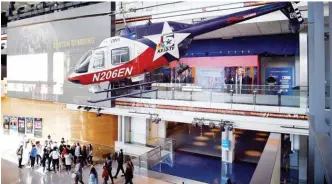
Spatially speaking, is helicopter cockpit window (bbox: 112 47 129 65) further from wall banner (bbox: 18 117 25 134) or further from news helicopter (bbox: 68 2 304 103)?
wall banner (bbox: 18 117 25 134)

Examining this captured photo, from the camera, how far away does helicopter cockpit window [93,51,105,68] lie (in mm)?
7062

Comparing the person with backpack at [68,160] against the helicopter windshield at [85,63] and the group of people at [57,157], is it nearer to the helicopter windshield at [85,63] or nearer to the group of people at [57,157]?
the group of people at [57,157]

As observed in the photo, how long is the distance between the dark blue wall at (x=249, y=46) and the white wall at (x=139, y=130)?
11.4 ft

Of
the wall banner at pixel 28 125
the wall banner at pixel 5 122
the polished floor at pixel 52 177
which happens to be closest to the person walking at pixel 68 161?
the polished floor at pixel 52 177

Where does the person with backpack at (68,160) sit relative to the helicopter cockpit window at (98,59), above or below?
below

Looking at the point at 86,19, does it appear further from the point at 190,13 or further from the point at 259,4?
the point at 259,4

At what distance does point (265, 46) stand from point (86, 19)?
651 centimetres

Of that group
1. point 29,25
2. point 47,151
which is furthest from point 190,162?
point 29,25

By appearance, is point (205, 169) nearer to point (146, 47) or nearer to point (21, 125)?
point (146, 47)

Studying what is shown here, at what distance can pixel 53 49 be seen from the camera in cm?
980

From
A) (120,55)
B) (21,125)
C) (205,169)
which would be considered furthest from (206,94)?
(21,125)

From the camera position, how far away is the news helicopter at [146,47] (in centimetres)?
620

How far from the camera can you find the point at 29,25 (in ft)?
36.6

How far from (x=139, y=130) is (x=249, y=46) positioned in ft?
18.3
